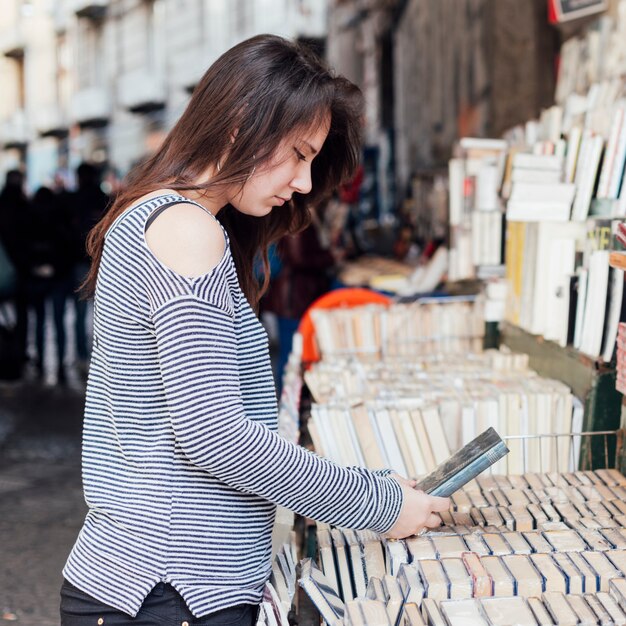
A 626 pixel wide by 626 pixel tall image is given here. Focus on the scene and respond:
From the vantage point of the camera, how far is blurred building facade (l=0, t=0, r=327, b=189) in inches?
679

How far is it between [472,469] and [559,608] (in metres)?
0.30

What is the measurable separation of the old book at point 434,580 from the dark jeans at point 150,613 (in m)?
0.29

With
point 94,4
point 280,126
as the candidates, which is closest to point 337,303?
point 280,126

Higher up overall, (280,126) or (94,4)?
(94,4)

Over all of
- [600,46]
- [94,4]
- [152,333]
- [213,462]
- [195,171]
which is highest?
[94,4]

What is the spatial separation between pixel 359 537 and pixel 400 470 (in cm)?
50

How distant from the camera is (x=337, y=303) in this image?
158 inches

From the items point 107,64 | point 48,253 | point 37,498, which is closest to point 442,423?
point 37,498

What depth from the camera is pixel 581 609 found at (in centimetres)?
126

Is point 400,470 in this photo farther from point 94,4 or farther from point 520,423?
point 94,4

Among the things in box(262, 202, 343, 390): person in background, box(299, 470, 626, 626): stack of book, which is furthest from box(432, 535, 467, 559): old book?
box(262, 202, 343, 390): person in background

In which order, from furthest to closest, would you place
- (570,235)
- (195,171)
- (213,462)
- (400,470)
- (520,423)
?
(570,235) < (520,423) < (400,470) < (195,171) < (213,462)

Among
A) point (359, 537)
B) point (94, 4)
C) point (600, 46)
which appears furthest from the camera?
point (94, 4)

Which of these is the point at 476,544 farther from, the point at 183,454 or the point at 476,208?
the point at 476,208
